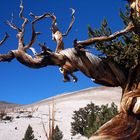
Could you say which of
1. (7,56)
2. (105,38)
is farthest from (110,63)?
(7,56)

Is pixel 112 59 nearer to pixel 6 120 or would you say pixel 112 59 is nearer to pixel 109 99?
pixel 6 120

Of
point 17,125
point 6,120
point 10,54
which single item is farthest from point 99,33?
point 6,120

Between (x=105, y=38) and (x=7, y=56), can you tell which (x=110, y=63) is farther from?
(x=7, y=56)

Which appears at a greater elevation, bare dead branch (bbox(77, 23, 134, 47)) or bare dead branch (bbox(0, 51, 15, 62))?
bare dead branch (bbox(77, 23, 134, 47))

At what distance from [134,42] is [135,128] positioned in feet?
6.00

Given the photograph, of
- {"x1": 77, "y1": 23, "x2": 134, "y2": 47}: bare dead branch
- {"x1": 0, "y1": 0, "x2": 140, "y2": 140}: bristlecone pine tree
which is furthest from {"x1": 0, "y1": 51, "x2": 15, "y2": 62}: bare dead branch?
{"x1": 77, "y1": 23, "x2": 134, "y2": 47}: bare dead branch

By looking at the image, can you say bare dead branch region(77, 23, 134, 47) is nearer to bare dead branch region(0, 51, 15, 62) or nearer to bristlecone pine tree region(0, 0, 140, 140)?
bristlecone pine tree region(0, 0, 140, 140)

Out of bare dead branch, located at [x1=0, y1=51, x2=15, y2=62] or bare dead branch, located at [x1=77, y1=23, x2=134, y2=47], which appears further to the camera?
bare dead branch, located at [x1=0, y1=51, x2=15, y2=62]

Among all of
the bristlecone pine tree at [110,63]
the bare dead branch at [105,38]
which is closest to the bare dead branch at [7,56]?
the bristlecone pine tree at [110,63]

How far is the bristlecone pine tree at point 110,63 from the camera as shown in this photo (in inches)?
301

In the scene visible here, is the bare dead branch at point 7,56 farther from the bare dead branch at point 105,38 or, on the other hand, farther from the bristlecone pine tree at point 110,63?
the bare dead branch at point 105,38

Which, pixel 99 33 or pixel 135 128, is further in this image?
pixel 99 33

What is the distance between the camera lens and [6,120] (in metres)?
43.3

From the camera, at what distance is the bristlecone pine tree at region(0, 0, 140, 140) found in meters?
7.65
